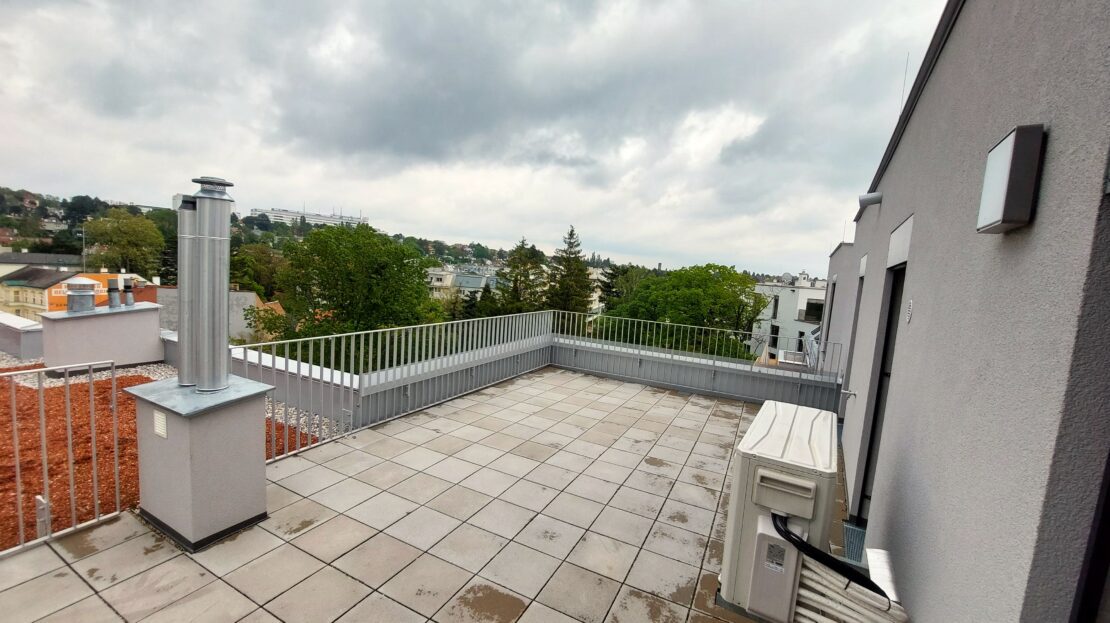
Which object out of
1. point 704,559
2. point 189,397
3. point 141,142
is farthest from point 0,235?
point 704,559

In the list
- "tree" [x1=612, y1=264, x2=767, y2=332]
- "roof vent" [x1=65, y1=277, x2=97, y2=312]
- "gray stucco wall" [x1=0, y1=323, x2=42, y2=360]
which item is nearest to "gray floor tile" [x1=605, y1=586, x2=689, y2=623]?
"roof vent" [x1=65, y1=277, x2=97, y2=312]

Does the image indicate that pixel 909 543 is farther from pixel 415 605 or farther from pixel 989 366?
pixel 415 605

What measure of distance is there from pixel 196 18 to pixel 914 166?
806cm

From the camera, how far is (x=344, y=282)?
1775 centimetres

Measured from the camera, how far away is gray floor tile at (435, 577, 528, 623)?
2180 millimetres

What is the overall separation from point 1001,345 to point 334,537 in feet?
11.0

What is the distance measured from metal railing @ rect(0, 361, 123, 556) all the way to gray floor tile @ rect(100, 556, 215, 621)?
27.5 inches

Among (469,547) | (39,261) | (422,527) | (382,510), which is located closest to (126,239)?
(39,261)

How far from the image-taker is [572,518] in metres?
3.15

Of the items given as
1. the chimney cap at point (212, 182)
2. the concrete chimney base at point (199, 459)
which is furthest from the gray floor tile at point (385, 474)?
the chimney cap at point (212, 182)

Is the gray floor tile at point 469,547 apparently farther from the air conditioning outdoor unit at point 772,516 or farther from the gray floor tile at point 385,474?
the air conditioning outdoor unit at point 772,516

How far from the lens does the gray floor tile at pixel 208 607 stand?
205 cm

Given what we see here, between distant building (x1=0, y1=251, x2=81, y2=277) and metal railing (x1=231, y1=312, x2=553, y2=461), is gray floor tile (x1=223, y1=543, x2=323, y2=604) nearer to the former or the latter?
metal railing (x1=231, y1=312, x2=553, y2=461)

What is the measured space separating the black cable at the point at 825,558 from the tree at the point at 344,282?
17.8m
